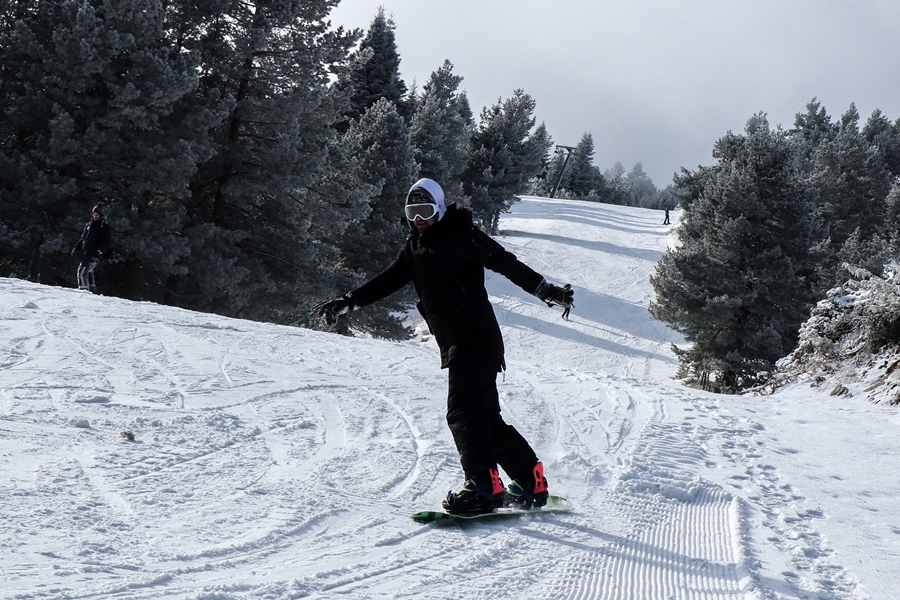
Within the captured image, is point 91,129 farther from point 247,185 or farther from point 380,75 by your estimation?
point 380,75

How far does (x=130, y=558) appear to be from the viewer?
3088 millimetres

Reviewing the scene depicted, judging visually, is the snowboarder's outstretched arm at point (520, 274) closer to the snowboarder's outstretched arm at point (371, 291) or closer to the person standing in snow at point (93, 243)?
the snowboarder's outstretched arm at point (371, 291)

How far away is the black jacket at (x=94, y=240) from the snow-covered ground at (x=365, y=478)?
4182 millimetres

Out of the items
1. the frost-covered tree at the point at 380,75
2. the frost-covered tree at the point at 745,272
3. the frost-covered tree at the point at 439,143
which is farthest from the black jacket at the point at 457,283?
the frost-covered tree at the point at 380,75

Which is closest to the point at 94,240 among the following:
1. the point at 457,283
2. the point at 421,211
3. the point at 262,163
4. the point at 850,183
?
the point at 262,163

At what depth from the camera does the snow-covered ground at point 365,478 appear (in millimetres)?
3279

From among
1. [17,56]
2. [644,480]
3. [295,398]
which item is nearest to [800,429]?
[644,480]

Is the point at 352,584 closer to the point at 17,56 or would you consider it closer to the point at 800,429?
the point at 800,429

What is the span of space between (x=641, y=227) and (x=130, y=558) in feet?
184

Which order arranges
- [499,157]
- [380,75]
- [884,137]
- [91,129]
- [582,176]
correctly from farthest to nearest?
[582,176], [884,137], [499,157], [380,75], [91,129]

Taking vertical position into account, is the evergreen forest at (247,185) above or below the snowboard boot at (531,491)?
above

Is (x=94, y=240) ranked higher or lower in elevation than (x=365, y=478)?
higher

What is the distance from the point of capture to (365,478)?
4.81m

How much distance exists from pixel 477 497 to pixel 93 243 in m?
12.5
